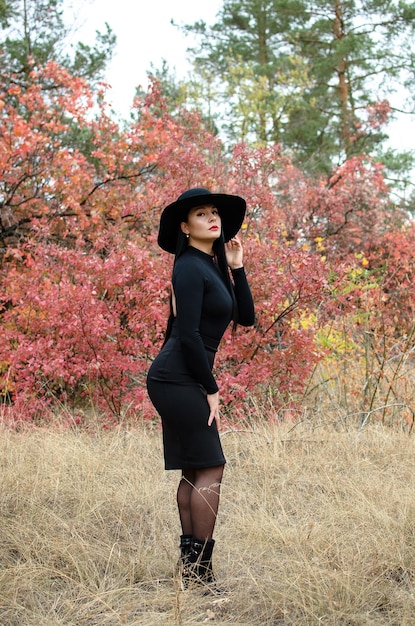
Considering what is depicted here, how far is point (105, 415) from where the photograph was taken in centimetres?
685

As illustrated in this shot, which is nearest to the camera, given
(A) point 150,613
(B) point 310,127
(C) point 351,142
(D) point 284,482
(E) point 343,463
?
(A) point 150,613

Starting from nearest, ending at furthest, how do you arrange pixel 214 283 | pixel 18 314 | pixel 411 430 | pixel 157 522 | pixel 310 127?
pixel 214 283
pixel 157 522
pixel 411 430
pixel 18 314
pixel 310 127

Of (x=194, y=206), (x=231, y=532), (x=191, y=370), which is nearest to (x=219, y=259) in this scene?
(x=194, y=206)

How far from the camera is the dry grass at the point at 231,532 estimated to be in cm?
305

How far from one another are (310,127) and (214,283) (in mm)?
17491

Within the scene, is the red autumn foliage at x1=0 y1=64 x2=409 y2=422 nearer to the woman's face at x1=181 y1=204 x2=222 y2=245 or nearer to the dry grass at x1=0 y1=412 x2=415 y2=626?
the dry grass at x1=0 y1=412 x2=415 y2=626

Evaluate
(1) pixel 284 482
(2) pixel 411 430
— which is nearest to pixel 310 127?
(2) pixel 411 430

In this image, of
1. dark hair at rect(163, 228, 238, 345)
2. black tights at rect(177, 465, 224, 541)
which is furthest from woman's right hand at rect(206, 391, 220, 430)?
dark hair at rect(163, 228, 238, 345)

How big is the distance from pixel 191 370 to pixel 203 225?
0.71 metres

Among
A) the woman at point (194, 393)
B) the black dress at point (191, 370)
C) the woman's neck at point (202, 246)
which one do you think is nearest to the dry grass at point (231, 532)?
the woman at point (194, 393)

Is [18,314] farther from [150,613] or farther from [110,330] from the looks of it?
[150,613]

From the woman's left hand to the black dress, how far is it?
0.34 m

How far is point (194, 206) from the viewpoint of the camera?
342 cm

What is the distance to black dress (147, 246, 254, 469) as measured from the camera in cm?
312
